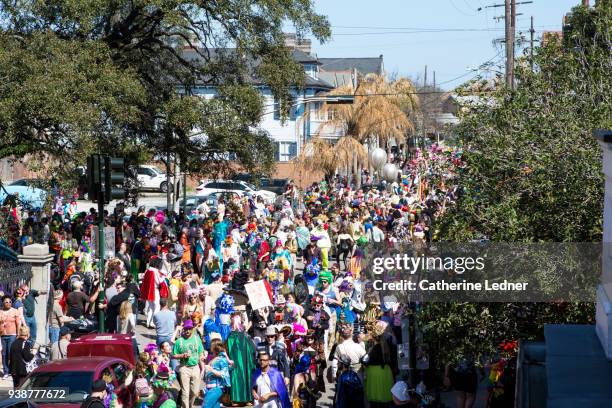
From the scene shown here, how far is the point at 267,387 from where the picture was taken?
14.4m

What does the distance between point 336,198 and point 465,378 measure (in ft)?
83.1

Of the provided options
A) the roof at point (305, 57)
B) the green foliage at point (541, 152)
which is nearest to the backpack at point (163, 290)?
the green foliage at point (541, 152)

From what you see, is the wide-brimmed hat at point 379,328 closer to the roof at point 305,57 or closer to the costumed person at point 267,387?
the costumed person at point 267,387

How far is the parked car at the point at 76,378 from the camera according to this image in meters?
13.4

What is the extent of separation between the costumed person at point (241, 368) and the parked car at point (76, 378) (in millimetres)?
1604

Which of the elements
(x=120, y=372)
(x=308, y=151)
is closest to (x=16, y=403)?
(x=120, y=372)

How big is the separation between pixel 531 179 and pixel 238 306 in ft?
26.0

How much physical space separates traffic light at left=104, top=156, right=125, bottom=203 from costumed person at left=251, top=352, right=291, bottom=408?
395cm

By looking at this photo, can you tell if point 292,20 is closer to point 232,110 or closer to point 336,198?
point 232,110

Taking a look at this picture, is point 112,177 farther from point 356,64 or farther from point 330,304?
point 356,64

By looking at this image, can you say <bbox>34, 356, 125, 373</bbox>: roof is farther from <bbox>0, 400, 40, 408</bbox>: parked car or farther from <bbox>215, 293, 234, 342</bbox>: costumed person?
<bbox>215, 293, 234, 342</bbox>: costumed person

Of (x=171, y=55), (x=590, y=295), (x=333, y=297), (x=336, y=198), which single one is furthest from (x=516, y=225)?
(x=336, y=198)

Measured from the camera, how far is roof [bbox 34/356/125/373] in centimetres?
1397

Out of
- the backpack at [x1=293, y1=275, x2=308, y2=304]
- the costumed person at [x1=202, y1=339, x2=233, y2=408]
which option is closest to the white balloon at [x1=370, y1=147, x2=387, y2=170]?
the backpack at [x1=293, y1=275, x2=308, y2=304]
